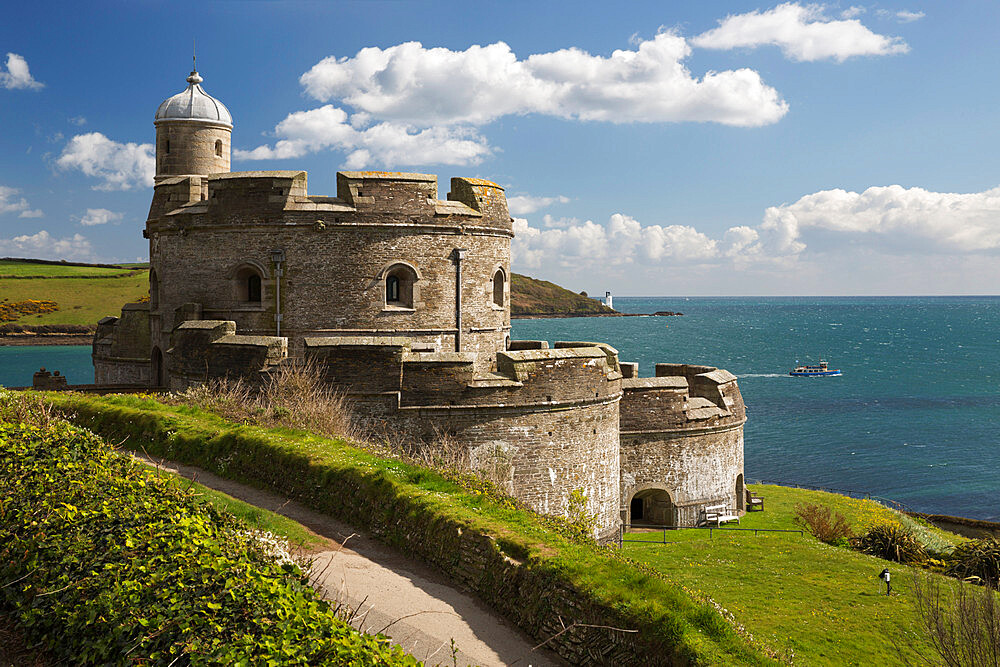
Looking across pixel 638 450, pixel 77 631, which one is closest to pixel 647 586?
pixel 77 631

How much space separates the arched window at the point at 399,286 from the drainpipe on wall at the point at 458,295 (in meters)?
1.19

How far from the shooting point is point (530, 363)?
57.8ft

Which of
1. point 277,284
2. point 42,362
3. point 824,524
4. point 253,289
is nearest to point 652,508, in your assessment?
point 824,524

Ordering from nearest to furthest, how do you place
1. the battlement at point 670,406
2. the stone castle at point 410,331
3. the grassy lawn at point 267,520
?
the grassy lawn at point 267,520 < the stone castle at point 410,331 < the battlement at point 670,406

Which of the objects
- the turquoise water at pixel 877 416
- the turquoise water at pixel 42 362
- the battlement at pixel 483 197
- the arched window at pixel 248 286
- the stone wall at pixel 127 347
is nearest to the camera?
the arched window at pixel 248 286

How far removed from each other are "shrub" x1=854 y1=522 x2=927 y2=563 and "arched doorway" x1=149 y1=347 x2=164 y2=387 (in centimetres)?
2240

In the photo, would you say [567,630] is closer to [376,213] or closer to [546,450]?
[546,450]

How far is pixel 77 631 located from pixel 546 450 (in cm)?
1261

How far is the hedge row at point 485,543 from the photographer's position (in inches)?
288

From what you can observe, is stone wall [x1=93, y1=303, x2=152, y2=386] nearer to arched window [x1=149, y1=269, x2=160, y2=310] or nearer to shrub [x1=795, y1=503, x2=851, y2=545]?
arched window [x1=149, y1=269, x2=160, y2=310]

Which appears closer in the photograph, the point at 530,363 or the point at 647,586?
the point at 647,586

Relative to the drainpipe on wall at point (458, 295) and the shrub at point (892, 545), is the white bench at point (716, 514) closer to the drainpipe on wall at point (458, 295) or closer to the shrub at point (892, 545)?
the shrub at point (892, 545)

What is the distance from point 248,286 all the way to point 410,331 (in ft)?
15.0

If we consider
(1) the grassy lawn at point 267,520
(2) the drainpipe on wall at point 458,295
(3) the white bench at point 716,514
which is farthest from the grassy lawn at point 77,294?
(1) the grassy lawn at point 267,520
